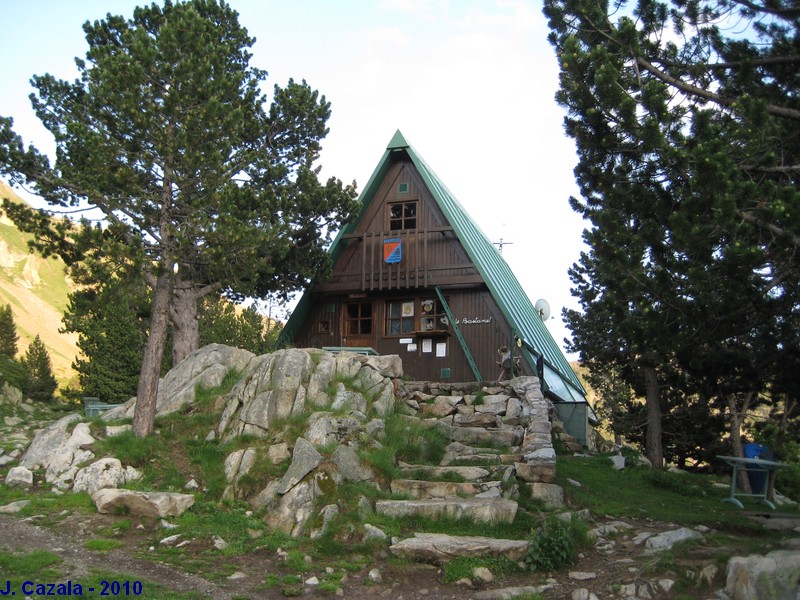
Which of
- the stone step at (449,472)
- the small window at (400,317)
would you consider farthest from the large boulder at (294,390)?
the small window at (400,317)

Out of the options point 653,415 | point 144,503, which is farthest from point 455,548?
point 653,415

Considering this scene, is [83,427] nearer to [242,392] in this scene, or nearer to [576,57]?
[242,392]

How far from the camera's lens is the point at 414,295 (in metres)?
20.6

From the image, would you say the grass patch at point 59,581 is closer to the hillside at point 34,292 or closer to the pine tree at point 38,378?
the pine tree at point 38,378

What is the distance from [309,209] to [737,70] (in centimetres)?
1150

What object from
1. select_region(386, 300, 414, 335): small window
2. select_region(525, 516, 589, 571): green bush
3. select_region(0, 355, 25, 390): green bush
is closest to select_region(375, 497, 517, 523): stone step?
select_region(525, 516, 589, 571): green bush

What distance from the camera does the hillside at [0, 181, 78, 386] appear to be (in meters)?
87.6

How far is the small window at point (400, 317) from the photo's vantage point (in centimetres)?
2058

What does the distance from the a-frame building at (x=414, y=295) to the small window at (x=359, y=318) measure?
31mm

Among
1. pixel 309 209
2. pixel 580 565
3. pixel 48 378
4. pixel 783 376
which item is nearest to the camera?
pixel 580 565

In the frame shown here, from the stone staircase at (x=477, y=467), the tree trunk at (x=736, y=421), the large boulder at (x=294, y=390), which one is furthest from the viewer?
the tree trunk at (x=736, y=421)

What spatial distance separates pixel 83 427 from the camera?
13.2 meters

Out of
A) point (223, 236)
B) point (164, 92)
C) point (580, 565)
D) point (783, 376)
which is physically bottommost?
point (580, 565)

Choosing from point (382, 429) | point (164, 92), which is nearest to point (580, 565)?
point (382, 429)
